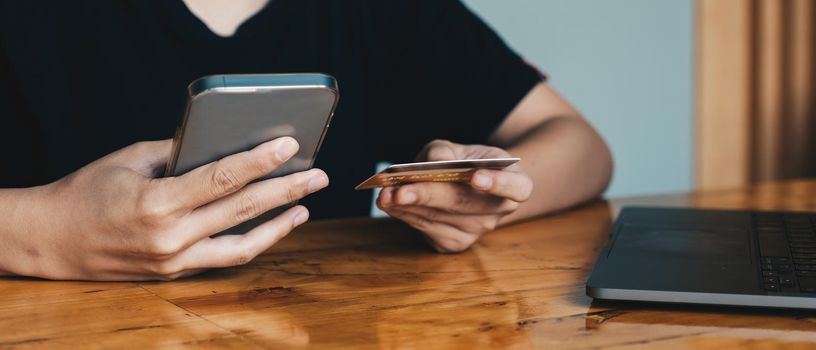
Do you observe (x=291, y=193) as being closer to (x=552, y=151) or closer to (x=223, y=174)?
(x=223, y=174)

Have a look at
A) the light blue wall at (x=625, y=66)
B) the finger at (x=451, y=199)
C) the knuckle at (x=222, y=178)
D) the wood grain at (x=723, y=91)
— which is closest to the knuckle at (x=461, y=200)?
the finger at (x=451, y=199)

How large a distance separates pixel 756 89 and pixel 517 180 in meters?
2.22

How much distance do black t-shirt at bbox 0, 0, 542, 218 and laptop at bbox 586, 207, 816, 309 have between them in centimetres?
44

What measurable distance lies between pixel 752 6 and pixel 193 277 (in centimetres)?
247

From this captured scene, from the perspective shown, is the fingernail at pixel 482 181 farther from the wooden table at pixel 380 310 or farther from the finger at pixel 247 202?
the finger at pixel 247 202

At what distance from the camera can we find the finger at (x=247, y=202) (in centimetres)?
72

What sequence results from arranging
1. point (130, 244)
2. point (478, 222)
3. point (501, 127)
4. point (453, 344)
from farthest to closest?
1. point (501, 127)
2. point (478, 222)
3. point (130, 244)
4. point (453, 344)

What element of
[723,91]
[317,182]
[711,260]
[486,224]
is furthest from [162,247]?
[723,91]

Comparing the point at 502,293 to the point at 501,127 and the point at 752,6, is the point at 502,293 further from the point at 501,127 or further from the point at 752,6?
the point at 752,6

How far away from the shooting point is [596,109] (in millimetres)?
2549

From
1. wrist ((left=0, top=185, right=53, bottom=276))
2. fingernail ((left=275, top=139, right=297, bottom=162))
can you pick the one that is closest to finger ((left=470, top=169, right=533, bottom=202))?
fingernail ((left=275, top=139, right=297, bottom=162))

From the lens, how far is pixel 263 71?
1.24m

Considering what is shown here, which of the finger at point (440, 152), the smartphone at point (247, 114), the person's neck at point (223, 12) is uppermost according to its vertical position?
the person's neck at point (223, 12)

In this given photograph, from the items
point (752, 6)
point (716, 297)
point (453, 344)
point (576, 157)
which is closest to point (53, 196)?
point (453, 344)
